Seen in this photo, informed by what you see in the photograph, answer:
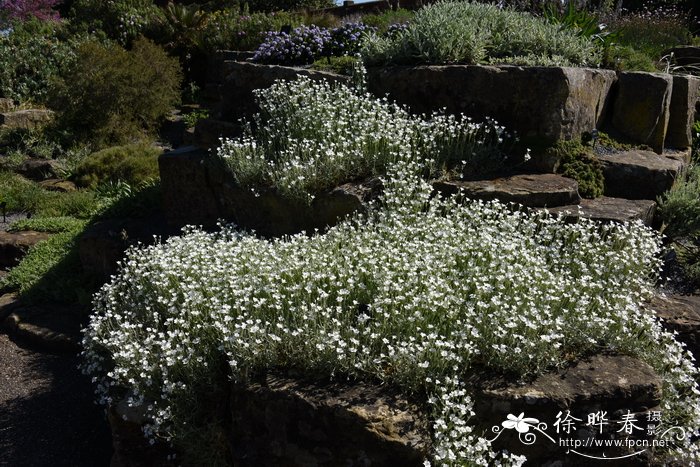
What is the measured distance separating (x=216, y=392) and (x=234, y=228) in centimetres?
237

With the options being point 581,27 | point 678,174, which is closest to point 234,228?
point 678,174

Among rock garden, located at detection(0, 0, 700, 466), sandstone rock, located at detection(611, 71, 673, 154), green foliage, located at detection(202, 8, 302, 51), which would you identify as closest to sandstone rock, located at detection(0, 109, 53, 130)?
rock garden, located at detection(0, 0, 700, 466)

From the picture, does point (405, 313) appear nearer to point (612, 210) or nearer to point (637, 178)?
point (612, 210)

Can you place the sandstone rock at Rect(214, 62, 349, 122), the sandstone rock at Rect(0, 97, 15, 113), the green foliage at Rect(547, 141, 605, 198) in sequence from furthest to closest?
the sandstone rock at Rect(0, 97, 15, 113), the sandstone rock at Rect(214, 62, 349, 122), the green foliage at Rect(547, 141, 605, 198)

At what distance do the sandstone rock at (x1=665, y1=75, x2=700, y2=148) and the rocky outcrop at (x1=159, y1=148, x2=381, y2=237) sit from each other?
3905 millimetres

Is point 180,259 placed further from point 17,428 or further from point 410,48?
point 410,48

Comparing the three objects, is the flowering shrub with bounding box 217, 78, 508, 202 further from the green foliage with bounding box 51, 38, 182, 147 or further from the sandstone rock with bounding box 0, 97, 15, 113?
the sandstone rock with bounding box 0, 97, 15, 113

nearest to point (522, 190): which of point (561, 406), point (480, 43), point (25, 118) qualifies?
point (480, 43)

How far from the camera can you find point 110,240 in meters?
7.10

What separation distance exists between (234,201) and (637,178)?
4.03 metres

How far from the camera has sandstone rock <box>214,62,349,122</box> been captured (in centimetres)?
771

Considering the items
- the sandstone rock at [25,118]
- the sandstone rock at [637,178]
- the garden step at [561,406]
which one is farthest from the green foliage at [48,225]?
the garden step at [561,406]

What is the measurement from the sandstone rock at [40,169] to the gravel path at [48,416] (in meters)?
5.83

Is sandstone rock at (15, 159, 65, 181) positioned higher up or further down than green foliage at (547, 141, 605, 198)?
further down
